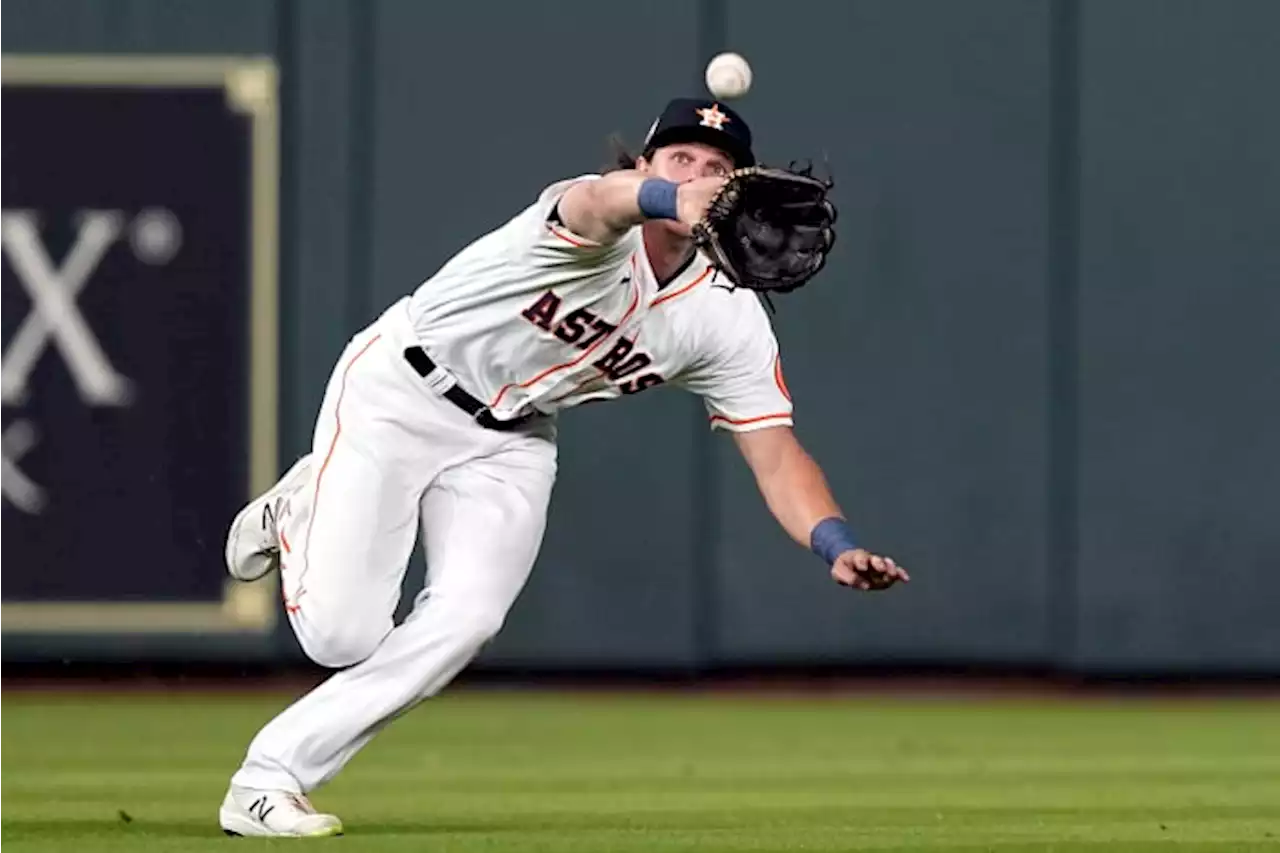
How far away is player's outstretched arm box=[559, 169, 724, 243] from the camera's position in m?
4.92

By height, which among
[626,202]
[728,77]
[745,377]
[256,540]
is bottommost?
[256,540]

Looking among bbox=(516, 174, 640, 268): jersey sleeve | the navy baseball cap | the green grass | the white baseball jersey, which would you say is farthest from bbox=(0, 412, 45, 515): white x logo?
the navy baseball cap

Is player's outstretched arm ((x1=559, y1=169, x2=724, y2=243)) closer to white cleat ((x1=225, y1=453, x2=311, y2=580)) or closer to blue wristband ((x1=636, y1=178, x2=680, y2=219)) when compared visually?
blue wristband ((x1=636, y1=178, x2=680, y2=219))

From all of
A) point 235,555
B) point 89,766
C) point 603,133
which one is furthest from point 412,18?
point 235,555

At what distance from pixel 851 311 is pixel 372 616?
5048 millimetres

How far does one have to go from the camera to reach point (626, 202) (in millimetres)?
5137

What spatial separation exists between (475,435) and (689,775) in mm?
2135

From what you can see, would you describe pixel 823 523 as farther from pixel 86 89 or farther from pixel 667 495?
pixel 86 89

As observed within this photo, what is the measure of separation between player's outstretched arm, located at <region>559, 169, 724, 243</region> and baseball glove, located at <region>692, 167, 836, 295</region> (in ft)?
0.13

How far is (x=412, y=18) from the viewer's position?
34.8 feet

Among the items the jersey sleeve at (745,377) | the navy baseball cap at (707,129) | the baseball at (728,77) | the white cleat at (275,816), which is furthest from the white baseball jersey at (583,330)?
the white cleat at (275,816)

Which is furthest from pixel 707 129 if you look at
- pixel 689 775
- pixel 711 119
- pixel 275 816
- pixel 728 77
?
pixel 689 775

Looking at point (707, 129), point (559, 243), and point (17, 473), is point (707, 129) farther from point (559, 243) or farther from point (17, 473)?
point (17, 473)

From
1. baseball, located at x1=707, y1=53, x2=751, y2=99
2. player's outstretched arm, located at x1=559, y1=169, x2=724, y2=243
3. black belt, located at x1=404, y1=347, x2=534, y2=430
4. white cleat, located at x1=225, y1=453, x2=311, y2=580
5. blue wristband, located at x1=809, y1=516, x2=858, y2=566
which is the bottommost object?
white cleat, located at x1=225, y1=453, x2=311, y2=580
